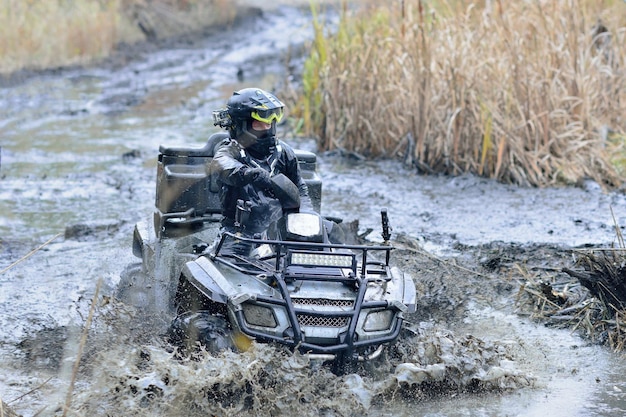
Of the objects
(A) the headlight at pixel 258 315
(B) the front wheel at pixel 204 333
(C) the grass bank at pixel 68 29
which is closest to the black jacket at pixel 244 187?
(B) the front wheel at pixel 204 333

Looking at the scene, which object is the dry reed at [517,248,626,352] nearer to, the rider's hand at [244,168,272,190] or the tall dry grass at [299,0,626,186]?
the rider's hand at [244,168,272,190]

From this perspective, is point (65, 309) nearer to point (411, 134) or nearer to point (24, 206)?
point (24, 206)

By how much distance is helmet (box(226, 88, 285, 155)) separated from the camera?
6.43 metres

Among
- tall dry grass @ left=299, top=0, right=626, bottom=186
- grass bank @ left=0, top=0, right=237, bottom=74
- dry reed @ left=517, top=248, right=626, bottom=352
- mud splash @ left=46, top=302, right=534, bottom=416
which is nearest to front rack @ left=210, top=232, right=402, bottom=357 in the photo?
mud splash @ left=46, top=302, right=534, bottom=416

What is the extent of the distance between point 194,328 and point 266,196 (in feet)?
3.76

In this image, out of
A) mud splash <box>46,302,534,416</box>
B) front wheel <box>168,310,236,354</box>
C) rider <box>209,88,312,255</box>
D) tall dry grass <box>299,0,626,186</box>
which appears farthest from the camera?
tall dry grass <box>299,0,626,186</box>

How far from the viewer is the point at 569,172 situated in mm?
11789

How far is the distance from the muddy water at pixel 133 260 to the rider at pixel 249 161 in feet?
3.16

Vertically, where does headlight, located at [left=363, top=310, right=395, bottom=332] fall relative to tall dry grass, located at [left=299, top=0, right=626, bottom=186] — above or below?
below

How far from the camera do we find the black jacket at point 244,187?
6.43m

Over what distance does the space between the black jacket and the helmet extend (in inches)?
2.9

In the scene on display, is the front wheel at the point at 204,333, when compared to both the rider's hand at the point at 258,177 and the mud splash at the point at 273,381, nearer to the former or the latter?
the mud splash at the point at 273,381

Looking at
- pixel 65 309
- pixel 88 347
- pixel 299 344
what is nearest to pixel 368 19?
pixel 65 309

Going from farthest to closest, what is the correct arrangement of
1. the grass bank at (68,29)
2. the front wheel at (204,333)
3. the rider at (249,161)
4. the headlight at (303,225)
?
the grass bank at (68,29)
the rider at (249,161)
the headlight at (303,225)
the front wheel at (204,333)
